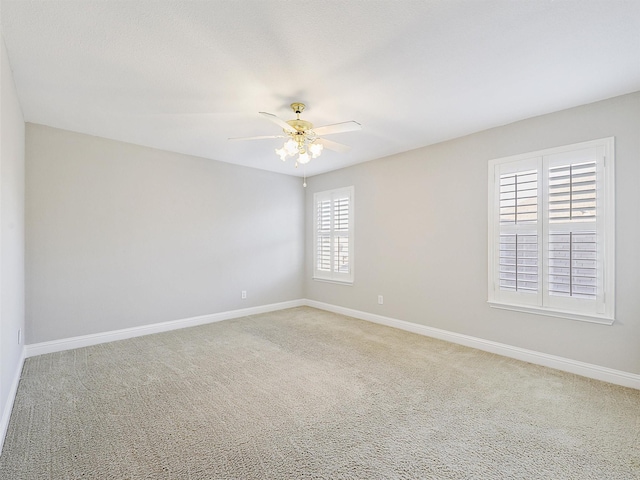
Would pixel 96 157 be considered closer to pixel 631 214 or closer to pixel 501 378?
pixel 501 378

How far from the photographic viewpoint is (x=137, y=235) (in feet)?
13.6

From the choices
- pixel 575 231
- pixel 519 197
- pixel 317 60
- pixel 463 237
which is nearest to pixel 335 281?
pixel 463 237

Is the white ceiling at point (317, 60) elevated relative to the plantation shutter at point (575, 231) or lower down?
elevated

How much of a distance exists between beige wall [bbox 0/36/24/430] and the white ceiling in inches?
9.6

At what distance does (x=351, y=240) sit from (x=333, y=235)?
1.40 feet

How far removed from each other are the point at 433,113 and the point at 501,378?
8.53 ft

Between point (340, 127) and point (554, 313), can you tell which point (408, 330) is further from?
point (340, 127)

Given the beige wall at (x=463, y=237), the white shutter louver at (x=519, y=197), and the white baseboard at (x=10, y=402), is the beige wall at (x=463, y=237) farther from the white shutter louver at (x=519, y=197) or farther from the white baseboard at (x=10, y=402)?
the white baseboard at (x=10, y=402)

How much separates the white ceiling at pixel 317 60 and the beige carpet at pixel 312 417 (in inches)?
99.5

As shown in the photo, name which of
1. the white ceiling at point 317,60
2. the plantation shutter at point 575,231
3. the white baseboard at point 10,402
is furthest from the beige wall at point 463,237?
the white baseboard at point 10,402

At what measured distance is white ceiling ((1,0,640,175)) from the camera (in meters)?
1.79

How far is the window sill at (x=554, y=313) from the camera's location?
2.82m

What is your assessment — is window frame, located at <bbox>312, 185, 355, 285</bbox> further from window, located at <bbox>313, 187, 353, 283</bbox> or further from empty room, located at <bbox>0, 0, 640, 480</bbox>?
empty room, located at <bbox>0, 0, 640, 480</bbox>

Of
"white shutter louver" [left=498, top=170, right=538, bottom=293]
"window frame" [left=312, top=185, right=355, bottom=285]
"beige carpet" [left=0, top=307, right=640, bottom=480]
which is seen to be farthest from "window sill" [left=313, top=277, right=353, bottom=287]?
"white shutter louver" [left=498, top=170, right=538, bottom=293]
